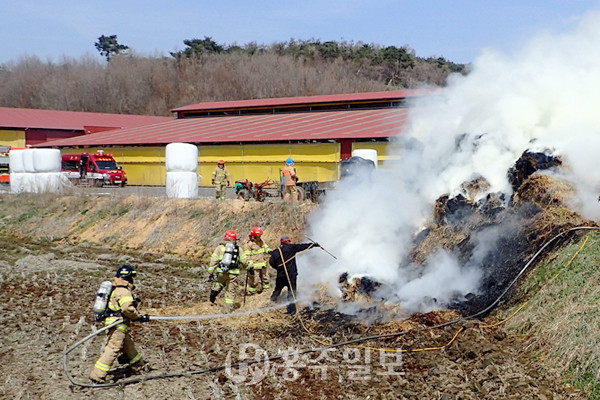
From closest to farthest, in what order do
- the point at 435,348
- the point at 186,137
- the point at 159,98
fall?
the point at 435,348 < the point at 186,137 < the point at 159,98

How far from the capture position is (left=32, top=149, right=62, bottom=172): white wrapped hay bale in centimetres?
3106

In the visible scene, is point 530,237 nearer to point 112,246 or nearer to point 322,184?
point 322,184

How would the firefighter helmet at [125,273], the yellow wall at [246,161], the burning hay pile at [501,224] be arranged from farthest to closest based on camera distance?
1. the yellow wall at [246,161]
2. the burning hay pile at [501,224]
3. the firefighter helmet at [125,273]

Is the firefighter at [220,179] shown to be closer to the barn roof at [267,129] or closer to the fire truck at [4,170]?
the barn roof at [267,129]

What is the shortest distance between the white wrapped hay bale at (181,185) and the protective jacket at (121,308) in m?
16.1

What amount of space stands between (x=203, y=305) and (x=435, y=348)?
548 cm

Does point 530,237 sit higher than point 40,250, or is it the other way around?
point 530,237

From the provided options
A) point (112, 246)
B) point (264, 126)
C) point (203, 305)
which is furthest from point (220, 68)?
point (203, 305)

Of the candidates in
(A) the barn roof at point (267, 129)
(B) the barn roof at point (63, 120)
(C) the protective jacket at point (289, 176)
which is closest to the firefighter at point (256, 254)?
(C) the protective jacket at point (289, 176)

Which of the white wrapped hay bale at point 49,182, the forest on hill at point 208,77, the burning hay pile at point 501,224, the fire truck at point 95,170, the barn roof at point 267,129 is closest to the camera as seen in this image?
the burning hay pile at point 501,224

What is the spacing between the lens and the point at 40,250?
2262 cm

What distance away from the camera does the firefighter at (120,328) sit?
835 centimetres

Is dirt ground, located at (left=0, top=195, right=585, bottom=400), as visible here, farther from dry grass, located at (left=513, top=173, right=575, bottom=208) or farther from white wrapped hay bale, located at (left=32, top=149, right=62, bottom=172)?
white wrapped hay bale, located at (left=32, top=149, right=62, bottom=172)

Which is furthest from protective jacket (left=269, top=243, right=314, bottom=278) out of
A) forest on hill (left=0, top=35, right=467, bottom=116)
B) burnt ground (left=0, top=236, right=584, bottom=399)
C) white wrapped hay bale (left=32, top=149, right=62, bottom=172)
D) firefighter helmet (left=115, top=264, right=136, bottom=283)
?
forest on hill (left=0, top=35, right=467, bottom=116)
